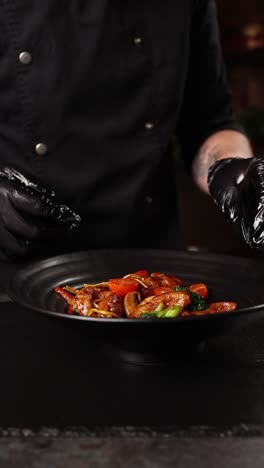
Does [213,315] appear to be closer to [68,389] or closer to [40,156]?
[68,389]

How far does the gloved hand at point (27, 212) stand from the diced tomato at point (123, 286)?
0.24 metres

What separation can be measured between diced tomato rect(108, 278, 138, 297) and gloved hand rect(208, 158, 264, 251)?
274 millimetres

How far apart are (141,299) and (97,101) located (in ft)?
2.55

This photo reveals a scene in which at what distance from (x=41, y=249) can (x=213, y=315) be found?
97cm

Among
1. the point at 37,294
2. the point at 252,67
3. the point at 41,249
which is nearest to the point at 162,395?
the point at 37,294

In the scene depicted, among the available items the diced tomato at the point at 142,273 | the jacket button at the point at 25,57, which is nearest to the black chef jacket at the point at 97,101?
the jacket button at the point at 25,57

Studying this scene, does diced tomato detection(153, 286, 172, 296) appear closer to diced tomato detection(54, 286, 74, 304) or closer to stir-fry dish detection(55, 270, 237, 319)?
stir-fry dish detection(55, 270, 237, 319)

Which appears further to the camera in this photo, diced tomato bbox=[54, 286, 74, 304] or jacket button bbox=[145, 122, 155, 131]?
jacket button bbox=[145, 122, 155, 131]

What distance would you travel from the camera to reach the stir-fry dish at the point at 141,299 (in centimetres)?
118

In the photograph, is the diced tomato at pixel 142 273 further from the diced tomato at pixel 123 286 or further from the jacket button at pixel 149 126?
the jacket button at pixel 149 126

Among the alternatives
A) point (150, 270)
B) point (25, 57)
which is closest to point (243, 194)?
point (150, 270)

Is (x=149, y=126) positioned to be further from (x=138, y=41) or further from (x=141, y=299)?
(x=141, y=299)

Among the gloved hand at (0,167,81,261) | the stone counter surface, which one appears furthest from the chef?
the stone counter surface

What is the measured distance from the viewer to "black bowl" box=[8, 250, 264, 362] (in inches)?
40.4
